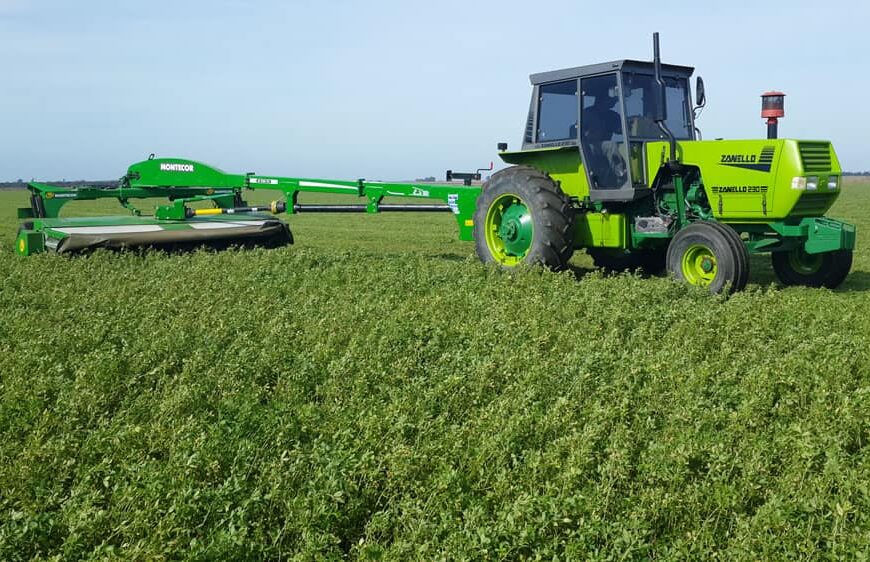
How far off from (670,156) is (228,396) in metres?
5.86

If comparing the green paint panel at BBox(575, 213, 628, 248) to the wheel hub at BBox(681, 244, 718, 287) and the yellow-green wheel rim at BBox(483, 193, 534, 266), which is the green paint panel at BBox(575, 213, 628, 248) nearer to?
the yellow-green wheel rim at BBox(483, 193, 534, 266)

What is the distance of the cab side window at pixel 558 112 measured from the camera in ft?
30.4

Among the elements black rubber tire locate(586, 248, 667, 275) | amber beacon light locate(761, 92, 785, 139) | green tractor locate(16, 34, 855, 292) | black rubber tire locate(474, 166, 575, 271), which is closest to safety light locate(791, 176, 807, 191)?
green tractor locate(16, 34, 855, 292)

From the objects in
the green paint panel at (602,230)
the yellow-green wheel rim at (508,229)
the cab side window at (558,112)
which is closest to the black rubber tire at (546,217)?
the yellow-green wheel rim at (508,229)

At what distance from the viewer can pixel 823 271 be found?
8.95 meters

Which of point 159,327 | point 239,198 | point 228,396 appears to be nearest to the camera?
point 228,396

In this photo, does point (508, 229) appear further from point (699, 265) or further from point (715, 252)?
point (715, 252)

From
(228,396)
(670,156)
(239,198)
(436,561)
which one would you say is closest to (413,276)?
(670,156)

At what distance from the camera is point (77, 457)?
381 cm

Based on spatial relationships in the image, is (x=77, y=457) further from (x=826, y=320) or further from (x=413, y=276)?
(x=826, y=320)

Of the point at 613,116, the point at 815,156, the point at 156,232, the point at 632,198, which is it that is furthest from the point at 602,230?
the point at 156,232

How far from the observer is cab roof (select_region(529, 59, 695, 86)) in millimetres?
8781

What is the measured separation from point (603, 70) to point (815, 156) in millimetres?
2408

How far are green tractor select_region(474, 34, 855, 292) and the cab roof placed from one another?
0.04 ft
